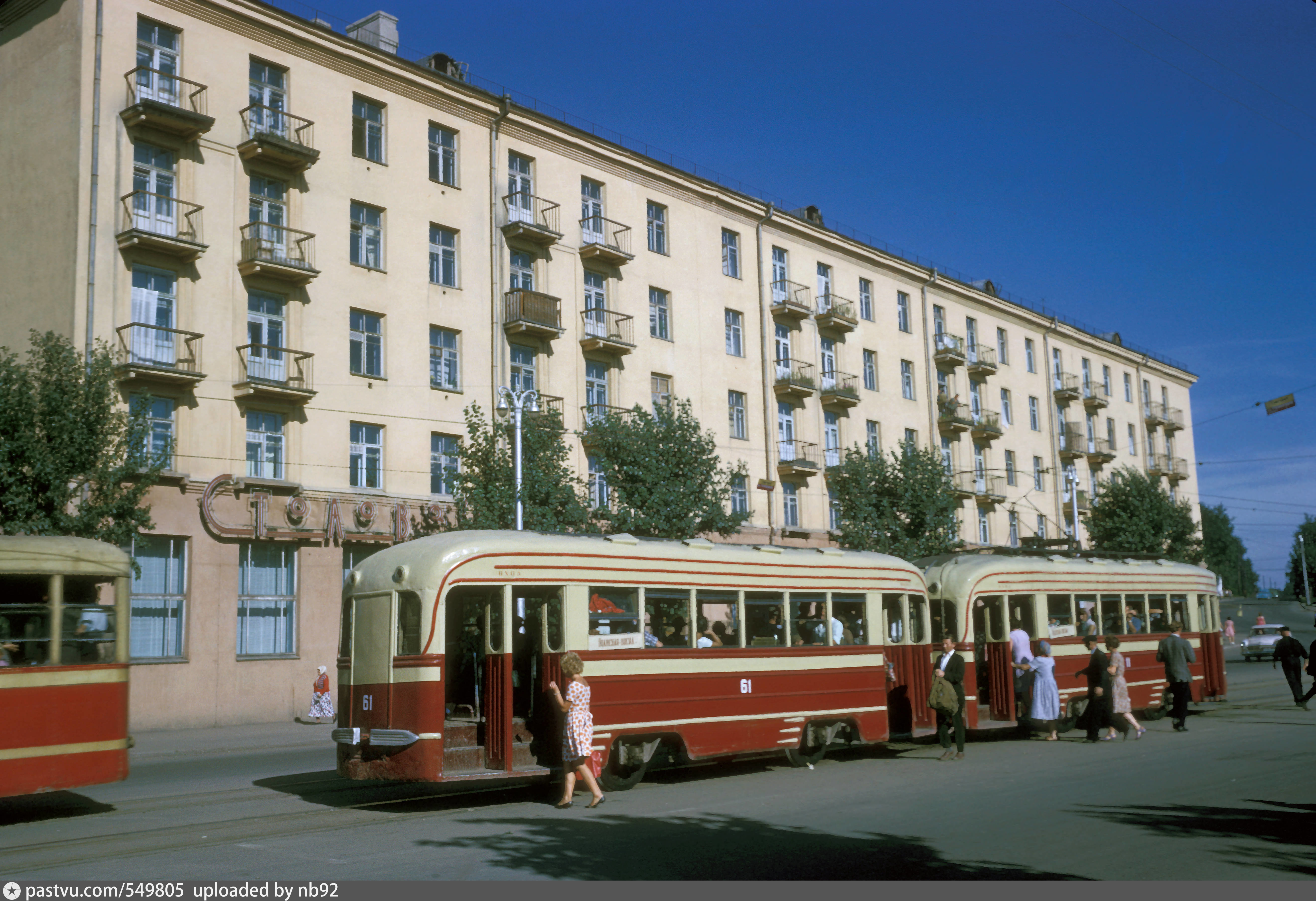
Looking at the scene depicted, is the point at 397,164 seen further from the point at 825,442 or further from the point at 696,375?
the point at 825,442

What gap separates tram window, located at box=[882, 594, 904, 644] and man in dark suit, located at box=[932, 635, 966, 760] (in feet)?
3.92

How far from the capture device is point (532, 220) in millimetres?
34719

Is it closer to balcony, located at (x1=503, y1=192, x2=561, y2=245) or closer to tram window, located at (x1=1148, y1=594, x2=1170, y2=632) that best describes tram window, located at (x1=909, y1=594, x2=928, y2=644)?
tram window, located at (x1=1148, y1=594, x2=1170, y2=632)

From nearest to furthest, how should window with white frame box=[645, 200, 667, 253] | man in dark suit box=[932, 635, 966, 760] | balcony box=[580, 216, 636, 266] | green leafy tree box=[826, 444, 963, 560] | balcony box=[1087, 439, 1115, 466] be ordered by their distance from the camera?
man in dark suit box=[932, 635, 966, 760], balcony box=[580, 216, 636, 266], window with white frame box=[645, 200, 667, 253], green leafy tree box=[826, 444, 963, 560], balcony box=[1087, 439, 1115, 466]

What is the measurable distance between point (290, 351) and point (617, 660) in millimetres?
17669

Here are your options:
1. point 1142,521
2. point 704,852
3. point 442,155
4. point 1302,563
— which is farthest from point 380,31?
point 1302,563

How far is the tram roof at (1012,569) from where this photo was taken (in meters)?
19.1

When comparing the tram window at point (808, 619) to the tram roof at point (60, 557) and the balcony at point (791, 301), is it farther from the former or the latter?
the balcony at point (791, 301)

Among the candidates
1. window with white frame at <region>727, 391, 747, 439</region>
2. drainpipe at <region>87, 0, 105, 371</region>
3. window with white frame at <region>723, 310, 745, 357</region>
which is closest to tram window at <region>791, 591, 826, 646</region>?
drainpipe at <region>87, 0, 105, 371</region>

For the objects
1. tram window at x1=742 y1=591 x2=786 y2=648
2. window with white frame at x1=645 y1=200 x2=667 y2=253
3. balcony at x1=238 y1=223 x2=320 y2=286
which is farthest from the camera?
window with white frame at x1=645 y1=200 x2=667 y2=253

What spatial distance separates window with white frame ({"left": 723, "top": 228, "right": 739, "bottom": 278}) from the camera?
1630 inches

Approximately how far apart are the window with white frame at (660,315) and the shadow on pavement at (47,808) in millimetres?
26013

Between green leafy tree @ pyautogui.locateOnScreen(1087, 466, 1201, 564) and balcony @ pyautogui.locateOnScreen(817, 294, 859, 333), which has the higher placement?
balcony @ pyautogui.locateOnScreen(817, 294, 859, 333)

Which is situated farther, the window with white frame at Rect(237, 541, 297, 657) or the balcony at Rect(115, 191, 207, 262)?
the window with white frame at Rect(237, 541, 297, 657)
